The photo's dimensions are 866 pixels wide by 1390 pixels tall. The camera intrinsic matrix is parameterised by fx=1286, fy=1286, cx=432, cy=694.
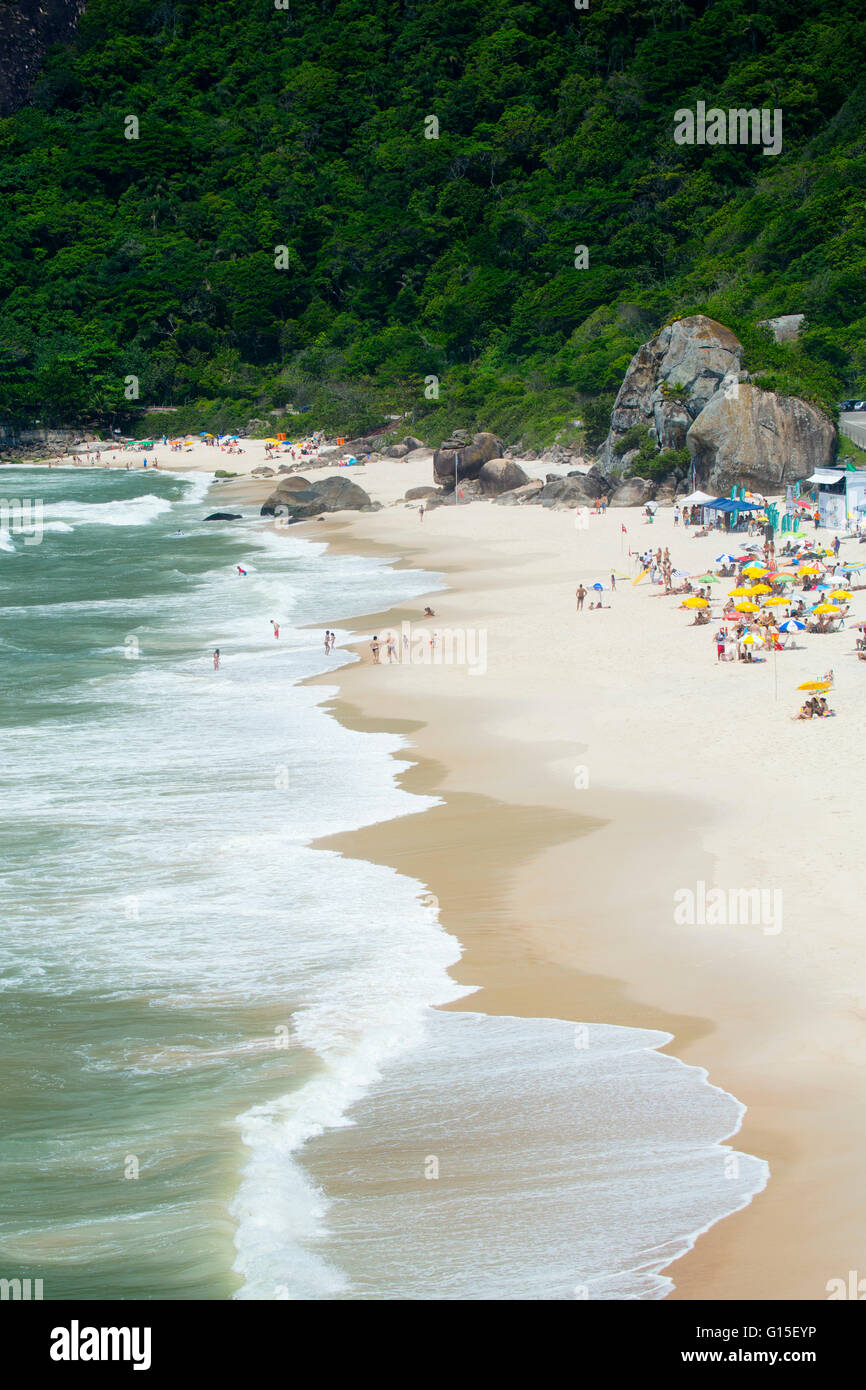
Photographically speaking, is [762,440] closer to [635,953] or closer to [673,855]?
[673,855]

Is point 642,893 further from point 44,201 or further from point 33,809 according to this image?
point 44,201

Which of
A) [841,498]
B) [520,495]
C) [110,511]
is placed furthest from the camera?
[110,511]

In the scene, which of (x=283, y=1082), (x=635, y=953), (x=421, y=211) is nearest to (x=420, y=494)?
(x=635, y=953)

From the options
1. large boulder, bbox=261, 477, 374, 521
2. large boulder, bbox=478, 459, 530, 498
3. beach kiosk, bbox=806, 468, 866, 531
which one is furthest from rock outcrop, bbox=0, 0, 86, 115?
beach kiosk, bbox=806, 468, 866, 531

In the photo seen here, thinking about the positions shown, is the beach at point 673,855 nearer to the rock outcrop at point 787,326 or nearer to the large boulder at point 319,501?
the large boulder at point 319,501

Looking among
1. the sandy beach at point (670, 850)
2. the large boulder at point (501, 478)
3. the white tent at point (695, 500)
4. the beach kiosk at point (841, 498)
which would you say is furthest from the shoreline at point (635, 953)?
the large boulder at point (501, 478)
